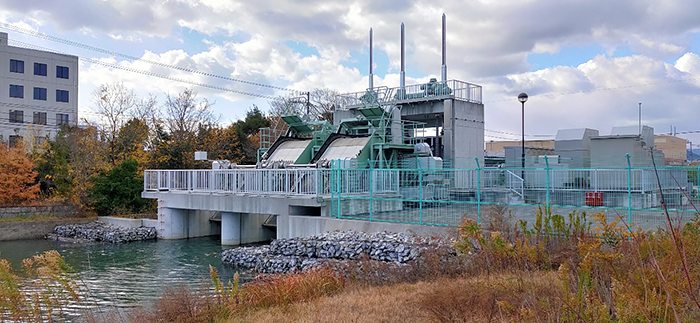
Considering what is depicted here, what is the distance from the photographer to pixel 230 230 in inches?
913

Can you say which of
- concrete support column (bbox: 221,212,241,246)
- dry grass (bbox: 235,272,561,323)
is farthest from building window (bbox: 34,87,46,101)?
dry grass (bbox: 235,272,561,323)

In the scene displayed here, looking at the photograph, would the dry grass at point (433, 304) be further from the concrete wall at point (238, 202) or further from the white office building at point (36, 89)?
the white office building at point (36, 89)

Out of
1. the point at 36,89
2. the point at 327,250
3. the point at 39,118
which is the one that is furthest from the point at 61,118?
the point at 327,250

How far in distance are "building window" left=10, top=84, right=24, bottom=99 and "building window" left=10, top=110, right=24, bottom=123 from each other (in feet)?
5.70

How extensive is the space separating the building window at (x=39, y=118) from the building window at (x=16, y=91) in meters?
2.49

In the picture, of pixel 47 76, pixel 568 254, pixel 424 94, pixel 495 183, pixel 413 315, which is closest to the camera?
pixel 413 315

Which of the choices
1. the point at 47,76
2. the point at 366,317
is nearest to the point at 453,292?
the point at 366,317

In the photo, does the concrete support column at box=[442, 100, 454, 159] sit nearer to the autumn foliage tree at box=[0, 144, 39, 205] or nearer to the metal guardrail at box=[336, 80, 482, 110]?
the metal guardrail at box=[336, 80, 482, 110]

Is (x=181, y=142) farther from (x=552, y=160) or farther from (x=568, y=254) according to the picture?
(x=568, y=254)

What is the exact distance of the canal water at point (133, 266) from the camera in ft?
43.9

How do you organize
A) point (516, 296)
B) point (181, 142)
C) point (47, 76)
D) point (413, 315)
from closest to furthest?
point (516, 296) < point (413, 315) < point (181, 142) < point (47, 76)

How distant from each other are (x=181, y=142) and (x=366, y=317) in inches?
1204

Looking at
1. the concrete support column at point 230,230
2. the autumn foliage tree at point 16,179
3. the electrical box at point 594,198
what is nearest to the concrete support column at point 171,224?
the concrete support column at point 230,230

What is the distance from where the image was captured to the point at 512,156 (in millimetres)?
32062
